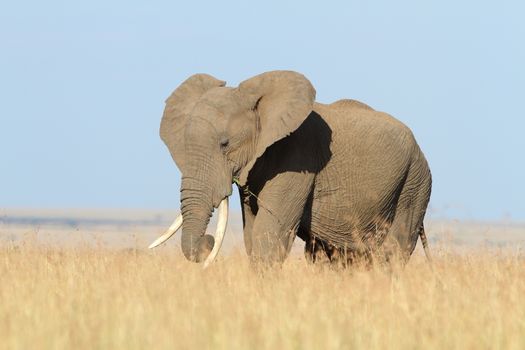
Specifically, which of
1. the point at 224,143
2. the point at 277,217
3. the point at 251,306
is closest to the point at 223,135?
the point at 224,143

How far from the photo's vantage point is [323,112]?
13047mm

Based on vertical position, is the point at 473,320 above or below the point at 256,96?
below

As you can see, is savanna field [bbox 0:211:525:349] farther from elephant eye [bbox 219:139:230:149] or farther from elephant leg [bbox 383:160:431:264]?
elephant eye [bbox 219:139:230:149]

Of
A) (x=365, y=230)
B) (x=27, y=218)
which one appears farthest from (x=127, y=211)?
(x=365, y=230)

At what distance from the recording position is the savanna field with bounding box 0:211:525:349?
7840 mm

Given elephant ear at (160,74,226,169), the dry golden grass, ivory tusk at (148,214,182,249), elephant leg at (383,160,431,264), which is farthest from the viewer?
elephant leg at (383,160,431,264)

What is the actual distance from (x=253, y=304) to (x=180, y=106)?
362cm

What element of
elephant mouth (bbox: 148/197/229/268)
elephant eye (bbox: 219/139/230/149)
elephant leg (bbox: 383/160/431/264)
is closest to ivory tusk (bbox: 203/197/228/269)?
elephant mouth (bbox: 148/197/229/268)

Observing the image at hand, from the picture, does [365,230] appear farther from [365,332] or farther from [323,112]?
[365,332]

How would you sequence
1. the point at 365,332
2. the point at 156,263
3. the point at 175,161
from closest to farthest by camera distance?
the point at 365,332 < the point at 175,161 < the point at 156,263

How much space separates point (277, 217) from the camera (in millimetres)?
12188

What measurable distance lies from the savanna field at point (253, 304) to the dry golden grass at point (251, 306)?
2cm

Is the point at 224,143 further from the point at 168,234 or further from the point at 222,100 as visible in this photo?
the point at 168,234

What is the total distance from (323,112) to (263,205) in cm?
138
